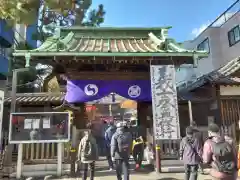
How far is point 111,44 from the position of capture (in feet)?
35.5

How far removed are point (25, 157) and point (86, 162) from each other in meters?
3.54

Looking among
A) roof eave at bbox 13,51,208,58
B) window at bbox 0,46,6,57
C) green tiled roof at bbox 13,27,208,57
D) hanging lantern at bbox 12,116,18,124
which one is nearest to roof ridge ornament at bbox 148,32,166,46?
green tiled roof at bbox 13,27,208,57

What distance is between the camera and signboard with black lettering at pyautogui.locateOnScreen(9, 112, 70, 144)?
9086mm

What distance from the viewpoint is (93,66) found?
10.2 meters

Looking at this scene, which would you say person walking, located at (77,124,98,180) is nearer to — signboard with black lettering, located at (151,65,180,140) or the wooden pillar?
the wooden pillar

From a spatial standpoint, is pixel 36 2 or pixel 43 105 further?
pixel 43 105

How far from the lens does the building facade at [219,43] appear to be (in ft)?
73.6

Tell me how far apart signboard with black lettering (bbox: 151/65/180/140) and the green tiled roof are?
2.46 ft

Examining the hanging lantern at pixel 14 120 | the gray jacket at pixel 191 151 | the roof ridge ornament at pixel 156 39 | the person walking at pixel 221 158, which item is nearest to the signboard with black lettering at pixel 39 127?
the hanging lantern at pixel 14 120

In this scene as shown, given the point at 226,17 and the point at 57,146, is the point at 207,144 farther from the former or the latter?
the point at 226,17

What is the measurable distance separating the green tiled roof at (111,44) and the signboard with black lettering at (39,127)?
239cm

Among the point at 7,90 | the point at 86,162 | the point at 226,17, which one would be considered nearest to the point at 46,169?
the point at 86,162

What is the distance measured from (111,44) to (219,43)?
18.1 meters

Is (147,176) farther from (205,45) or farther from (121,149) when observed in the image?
(205,45)
